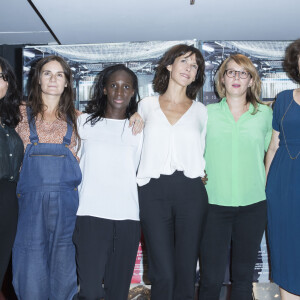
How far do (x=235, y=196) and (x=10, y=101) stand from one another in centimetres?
156

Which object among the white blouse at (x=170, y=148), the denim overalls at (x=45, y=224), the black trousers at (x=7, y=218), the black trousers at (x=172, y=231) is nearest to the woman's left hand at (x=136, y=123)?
the white blouse at (x=170, y=148)

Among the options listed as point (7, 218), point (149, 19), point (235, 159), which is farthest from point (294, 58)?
point (7, 218)

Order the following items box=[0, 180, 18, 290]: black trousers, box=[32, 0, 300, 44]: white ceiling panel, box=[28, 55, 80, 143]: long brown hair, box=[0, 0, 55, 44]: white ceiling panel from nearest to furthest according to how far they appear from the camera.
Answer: box=[0, 180, 18, 290]: black trousers, box=[28, 55, 80, 143]: long brown hair, box=[32, 0, 300, 44]: white ceiling panel, box=[0, 0, 55, 44]: white ceiling panel

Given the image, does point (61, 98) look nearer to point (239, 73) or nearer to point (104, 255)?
point (104, 255)

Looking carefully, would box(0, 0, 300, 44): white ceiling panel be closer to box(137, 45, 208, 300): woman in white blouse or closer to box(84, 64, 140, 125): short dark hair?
box(84, 64, 140, 125): short dark hair

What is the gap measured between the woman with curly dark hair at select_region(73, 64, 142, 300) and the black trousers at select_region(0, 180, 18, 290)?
371 millimetres

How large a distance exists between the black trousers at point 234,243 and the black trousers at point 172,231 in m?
0.20

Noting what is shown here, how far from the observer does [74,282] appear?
2402mm

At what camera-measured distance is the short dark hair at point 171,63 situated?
8.67ft

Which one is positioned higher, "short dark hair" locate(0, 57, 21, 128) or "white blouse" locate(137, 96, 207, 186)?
"short dark hair" locate(0, 57, 21, 128)

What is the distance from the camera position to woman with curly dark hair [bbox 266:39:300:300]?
8.01 feet

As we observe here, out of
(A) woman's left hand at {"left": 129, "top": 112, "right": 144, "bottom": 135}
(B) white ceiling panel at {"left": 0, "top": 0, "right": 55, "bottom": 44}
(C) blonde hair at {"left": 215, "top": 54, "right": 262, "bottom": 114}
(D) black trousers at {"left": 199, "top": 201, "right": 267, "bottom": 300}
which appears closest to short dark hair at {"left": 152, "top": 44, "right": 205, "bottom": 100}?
(C) blonde hair at {"left": 215, "top": 54, "right": 262, "bottom": 114}

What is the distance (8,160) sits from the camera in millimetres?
2211

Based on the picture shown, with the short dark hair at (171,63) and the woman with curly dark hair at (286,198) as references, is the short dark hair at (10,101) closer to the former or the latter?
the short dark hair at (171,63)
